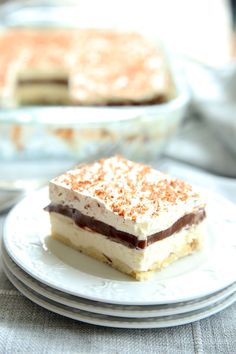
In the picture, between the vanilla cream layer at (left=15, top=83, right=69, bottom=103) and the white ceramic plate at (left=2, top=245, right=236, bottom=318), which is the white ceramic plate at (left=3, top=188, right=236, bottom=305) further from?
the vanilla cream layer at (left=15, top=83, right=69, bottom=103)

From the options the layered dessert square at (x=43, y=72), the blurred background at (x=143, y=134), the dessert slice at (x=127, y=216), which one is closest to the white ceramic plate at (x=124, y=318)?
the dessert slice at (x=127, y=216)

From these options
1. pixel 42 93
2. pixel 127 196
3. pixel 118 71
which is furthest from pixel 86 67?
pixel 127 196

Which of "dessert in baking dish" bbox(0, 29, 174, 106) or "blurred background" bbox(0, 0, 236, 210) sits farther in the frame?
"dessert in baking dish" bbox(0, 29, 174, 106)

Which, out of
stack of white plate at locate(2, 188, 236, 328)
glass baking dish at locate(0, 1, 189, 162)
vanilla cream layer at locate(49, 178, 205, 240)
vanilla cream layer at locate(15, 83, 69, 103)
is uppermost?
vanilla cream layer at locate(49, 178, 205, 240)

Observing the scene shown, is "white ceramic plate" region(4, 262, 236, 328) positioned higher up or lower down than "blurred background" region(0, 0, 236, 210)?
higher up

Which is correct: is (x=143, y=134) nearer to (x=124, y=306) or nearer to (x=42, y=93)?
(x=42, y=93)

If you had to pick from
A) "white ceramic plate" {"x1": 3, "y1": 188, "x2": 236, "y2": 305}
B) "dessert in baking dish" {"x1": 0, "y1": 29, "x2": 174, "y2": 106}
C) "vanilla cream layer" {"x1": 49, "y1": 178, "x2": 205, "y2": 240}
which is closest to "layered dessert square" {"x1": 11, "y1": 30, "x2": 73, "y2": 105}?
"dessert in baking dish" {"x1": 0, "y1": 29, "x2": 174, "y2": 106}

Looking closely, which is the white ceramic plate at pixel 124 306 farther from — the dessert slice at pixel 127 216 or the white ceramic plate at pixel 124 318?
the dessert slice at pixel 127 216
